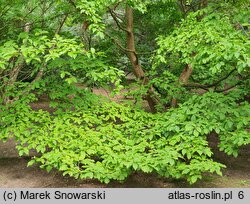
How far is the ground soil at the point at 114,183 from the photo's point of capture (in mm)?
5441

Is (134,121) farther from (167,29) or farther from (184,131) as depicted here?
(167,29)

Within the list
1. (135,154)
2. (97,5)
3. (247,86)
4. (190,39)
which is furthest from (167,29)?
(135,154)

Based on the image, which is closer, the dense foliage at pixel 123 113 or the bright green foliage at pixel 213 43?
the bright green foliage at pixel 213 43

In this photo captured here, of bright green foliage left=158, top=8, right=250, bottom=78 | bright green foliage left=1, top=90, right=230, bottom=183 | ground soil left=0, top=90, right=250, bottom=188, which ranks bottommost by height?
ground soil left=0, top=90, right=250, bottom=188

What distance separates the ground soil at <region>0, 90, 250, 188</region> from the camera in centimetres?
544

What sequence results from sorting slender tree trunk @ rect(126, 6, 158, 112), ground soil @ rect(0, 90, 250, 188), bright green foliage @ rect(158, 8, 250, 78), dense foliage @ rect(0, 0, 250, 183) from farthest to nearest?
slender tree trunk @ rect(126, 6, 158, 112) → ground soil @ rect(0, 90, 250, 188) → dense foliage @ rect(0, 0, 250, 183) → bright green foliage @ rect(158, 8, 250, 78)

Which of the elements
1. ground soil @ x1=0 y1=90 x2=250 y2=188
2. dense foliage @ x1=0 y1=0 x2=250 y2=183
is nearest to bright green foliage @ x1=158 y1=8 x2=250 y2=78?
dense foliage @ x1=0 y1=0 x2=250 y2=183

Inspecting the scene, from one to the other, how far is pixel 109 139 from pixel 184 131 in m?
1.14

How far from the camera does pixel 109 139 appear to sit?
536 centimetres

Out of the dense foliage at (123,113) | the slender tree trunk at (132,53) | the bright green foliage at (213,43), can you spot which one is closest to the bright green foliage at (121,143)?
Result: the dense foliage at (123,113)

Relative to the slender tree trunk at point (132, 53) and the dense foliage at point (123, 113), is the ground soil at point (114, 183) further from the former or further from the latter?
the slender tree trunk at point (132, 53)

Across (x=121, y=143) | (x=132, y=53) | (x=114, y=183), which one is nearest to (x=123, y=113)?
(x=121, y=143)

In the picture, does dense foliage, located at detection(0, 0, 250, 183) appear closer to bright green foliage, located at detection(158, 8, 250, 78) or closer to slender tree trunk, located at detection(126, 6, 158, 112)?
bright green foliage, located at detection(158, 8, 250, 78)

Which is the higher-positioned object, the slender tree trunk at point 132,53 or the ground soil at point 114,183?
the slender tree trunk at point 132,53
